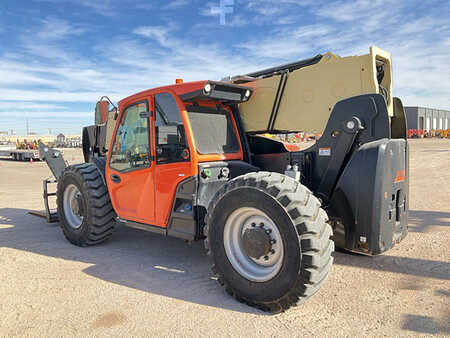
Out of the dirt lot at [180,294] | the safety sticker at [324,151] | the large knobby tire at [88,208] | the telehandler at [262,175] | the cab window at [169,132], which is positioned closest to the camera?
the dirt lot at [180,294]

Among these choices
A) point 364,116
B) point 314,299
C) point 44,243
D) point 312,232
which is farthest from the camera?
point 44,243

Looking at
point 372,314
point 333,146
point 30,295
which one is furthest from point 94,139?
point 372,314

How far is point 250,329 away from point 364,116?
242 centimetres

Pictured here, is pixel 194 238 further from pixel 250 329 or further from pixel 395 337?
pixel 395 337

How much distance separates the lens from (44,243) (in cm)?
576

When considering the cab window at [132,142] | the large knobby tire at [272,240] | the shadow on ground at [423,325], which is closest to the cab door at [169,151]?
the cab window at [132,142]

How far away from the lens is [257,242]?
3379 mm

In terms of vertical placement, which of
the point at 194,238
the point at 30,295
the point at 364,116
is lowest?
the point at 30,295

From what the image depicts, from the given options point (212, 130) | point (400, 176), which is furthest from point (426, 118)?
point (212, 130)

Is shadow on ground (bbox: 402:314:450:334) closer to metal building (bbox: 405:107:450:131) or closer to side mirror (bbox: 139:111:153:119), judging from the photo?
side mirror (bbox: 139:111:153:119)

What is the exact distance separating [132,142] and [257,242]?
249cm

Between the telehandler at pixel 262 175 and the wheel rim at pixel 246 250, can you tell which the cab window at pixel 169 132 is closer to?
the telehandler at pixel 262 175

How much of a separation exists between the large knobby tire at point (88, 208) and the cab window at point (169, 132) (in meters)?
1.41

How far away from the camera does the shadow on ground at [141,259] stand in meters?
3.80
